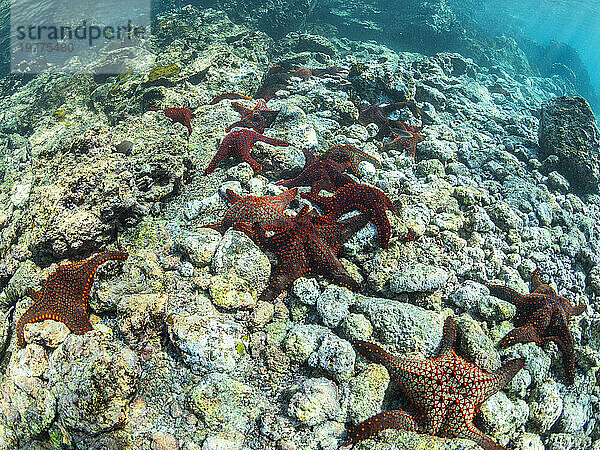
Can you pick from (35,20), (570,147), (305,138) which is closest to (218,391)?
(305,138)

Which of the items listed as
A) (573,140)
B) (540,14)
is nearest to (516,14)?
(540,14)

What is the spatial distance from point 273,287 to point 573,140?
10286 millimetres

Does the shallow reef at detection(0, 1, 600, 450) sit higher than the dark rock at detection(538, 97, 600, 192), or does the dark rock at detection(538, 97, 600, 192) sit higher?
the dark rock at detection(538, 97, 600, 192)

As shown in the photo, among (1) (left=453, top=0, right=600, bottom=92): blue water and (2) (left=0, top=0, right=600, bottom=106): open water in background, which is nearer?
(2) (left=0, top=0, right=600, bottom=106): open water in background

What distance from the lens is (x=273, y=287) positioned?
12.9ft

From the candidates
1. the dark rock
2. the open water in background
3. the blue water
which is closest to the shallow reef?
the dark rock

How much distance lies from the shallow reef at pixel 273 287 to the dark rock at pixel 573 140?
1.40m

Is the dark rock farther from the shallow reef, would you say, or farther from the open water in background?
the open water in background

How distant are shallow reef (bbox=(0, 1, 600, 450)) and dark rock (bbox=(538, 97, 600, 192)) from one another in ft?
4.59

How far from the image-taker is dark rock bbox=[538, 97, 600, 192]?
8.82m

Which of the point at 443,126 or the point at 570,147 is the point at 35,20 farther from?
the point at 570,147

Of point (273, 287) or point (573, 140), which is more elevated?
point (573, 140)

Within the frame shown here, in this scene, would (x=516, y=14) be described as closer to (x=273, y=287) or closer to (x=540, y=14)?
(x=540, y=14)

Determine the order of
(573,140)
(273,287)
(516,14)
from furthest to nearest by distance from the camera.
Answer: (516,14), (573,140), (273,287)
